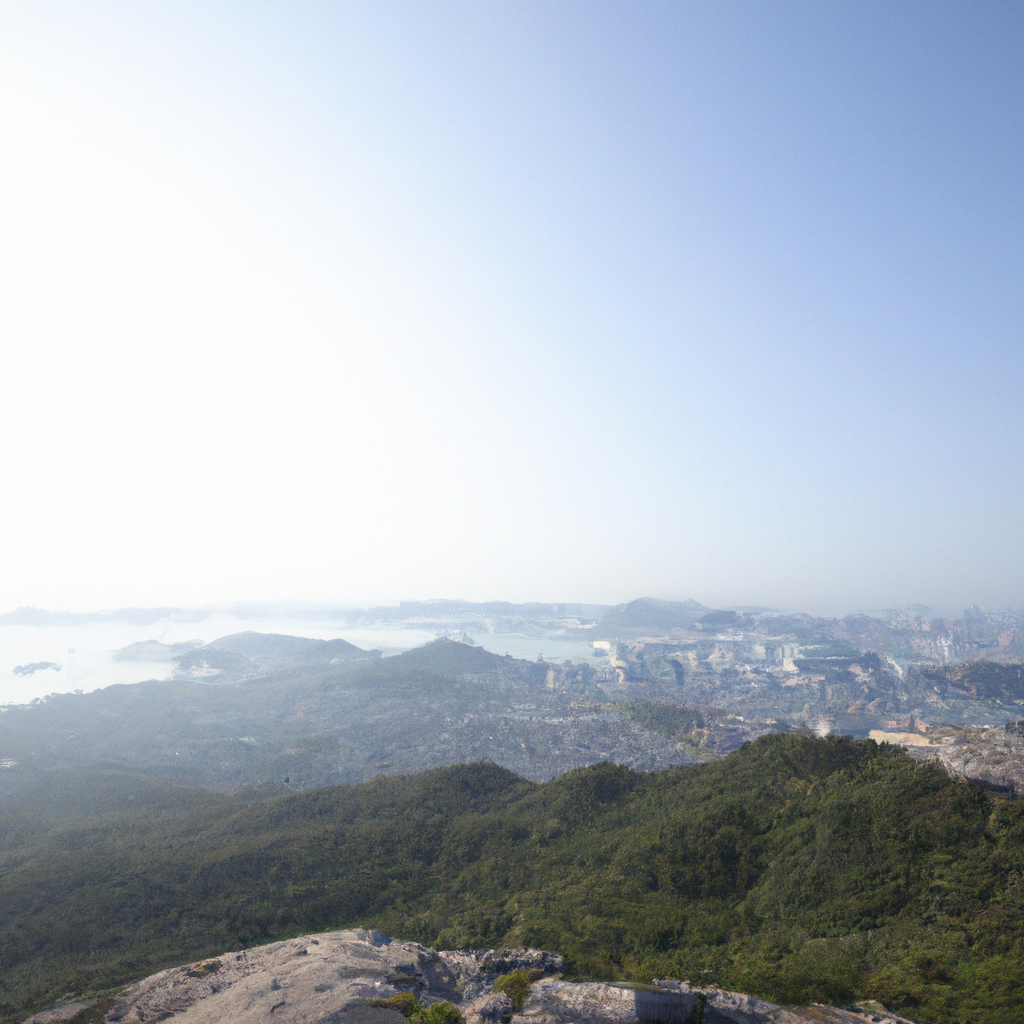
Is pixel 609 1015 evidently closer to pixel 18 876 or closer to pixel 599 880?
pixel 599 880

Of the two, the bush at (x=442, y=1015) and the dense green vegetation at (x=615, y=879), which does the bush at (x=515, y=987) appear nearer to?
the bush at (x=442, y=1015)

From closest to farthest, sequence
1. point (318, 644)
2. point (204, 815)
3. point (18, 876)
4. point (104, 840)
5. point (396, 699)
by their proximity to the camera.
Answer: point (18, 876)
point (104, 840)
point (204, 815)
point (396, 699)
point (318, 644)

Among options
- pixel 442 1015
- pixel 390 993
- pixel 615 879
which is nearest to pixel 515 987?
pixel 442 1015

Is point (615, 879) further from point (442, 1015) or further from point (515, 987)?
point (442, 1015)

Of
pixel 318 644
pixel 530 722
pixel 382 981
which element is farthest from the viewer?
pixel 318 644

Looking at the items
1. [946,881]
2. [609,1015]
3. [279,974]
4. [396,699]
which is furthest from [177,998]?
[396,699]

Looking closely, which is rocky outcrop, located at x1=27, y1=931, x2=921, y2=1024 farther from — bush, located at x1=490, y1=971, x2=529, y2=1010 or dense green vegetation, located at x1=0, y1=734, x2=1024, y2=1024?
dense green vegetation, located at x1=0, y1=734, x2=1024, y2=1024
